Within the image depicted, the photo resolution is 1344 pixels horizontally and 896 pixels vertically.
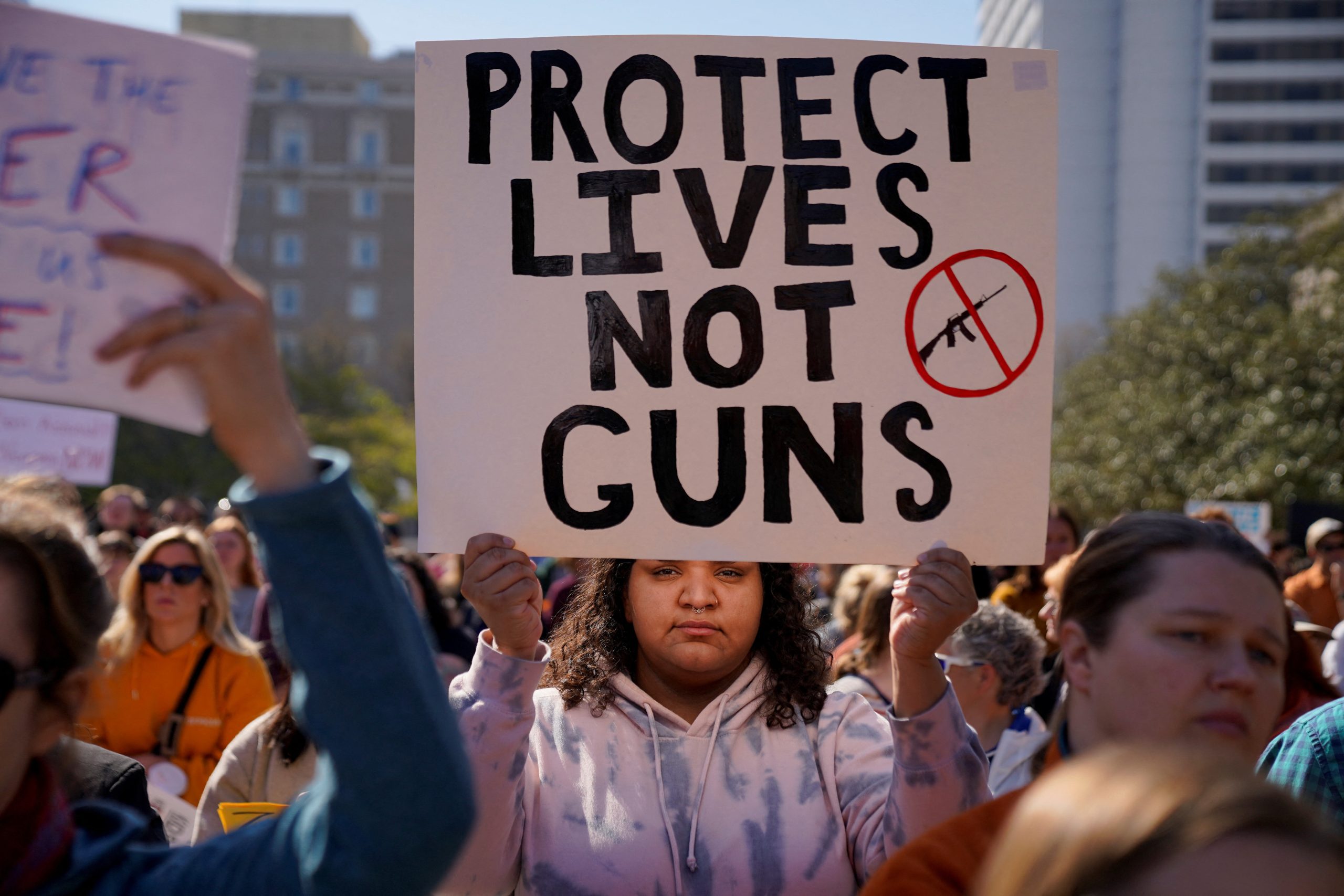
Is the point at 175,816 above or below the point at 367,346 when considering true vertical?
below

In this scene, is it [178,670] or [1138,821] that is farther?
[178,670]

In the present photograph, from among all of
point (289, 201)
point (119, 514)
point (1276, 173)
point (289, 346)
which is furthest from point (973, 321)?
point (1276, 173)

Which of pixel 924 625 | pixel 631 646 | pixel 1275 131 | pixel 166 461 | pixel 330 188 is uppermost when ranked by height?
pixel 1275 131

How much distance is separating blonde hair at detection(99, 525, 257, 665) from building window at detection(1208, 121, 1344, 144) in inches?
3260

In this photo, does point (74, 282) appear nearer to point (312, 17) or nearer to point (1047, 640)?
point (1047, 640)

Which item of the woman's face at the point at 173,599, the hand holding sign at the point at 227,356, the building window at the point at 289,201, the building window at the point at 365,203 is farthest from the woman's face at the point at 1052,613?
the building window at the point at 289,201

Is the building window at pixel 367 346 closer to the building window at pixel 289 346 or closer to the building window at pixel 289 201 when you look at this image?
the building window at pixel 289 346

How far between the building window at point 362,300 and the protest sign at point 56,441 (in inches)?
2705

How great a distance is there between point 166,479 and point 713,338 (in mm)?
34868

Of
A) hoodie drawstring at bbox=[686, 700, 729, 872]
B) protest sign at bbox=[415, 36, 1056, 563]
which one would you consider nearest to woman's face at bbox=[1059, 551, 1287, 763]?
protest sign at bbox=[415, 36, 1056, 563]

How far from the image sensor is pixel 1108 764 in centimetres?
126

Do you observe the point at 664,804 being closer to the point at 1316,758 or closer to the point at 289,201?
the point at 1316,758

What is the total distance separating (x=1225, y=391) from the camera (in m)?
27.0

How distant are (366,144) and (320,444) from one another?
123 ft
